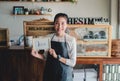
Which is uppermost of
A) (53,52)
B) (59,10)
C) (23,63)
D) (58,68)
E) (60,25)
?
(59,10)

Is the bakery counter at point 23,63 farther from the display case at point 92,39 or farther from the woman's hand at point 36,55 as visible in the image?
the woman's hand at point 36,55

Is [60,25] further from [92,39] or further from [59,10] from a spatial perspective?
[59,10]

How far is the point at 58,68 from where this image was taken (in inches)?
63.4

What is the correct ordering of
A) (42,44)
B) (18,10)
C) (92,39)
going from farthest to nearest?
(18,10), (92,39), (42,44)

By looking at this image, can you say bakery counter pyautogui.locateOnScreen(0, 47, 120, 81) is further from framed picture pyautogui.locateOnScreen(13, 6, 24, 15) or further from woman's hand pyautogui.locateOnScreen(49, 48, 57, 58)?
framed picture pyautogui.locateOnScreen(13, 6, 24, 15)

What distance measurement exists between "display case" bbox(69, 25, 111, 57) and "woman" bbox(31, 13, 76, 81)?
60cm

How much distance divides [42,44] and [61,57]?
0.21 meters

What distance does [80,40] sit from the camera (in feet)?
7.48

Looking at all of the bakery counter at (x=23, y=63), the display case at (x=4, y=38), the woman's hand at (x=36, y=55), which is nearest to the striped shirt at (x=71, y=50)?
the woman's hand at (x=36, y=55)

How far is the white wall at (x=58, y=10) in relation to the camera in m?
4.25

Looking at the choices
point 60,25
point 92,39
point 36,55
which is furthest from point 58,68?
point 92,39

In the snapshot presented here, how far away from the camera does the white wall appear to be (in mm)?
4254

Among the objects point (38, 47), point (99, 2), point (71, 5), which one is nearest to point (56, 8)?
point (71, 5)

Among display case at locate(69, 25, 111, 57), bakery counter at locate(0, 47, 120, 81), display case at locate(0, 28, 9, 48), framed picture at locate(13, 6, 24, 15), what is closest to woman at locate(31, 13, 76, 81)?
display case at locate(69, 25, 111, 57)
